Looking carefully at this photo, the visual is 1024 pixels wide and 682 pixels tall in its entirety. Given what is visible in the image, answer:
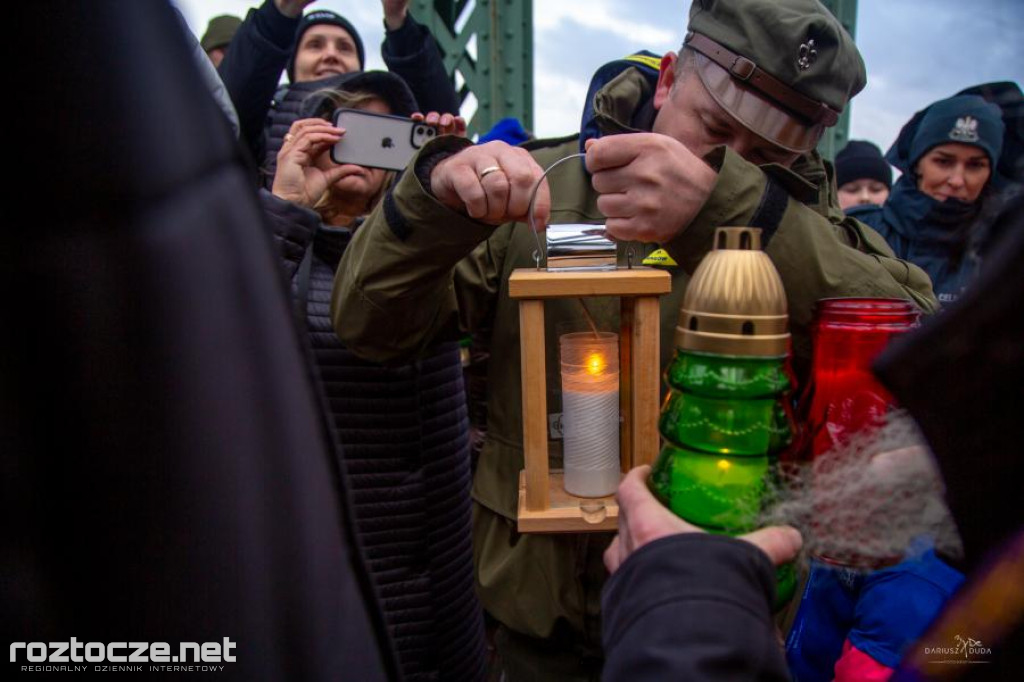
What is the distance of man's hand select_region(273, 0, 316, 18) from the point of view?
2.10 m

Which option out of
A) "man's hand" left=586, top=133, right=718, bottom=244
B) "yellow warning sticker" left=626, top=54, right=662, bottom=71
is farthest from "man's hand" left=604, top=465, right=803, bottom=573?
"yellow warning sticker" left=626, top=54, right=662, bottom=71

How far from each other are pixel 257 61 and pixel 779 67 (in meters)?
1.73

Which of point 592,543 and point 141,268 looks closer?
point 141,268

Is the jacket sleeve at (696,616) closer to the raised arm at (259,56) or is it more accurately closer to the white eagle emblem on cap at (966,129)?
the raised arm at (259,56)

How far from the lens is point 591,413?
86cm

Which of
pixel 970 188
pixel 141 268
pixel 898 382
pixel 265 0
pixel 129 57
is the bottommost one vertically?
pixel 970 188

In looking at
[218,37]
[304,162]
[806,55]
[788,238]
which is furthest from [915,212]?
[218,37]

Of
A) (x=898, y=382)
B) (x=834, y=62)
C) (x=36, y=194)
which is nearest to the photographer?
(x=36, y=194)

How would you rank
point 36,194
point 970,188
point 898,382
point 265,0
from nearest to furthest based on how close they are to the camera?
point 36,194, point 898,382, point 265,0, point 970,188

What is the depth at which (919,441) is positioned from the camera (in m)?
0.56

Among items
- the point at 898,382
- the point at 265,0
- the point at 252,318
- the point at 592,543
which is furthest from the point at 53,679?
the point at 265,0

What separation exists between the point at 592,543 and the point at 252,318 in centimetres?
92

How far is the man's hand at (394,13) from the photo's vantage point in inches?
94.5

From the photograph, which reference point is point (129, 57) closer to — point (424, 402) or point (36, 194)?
point (36, 194)
